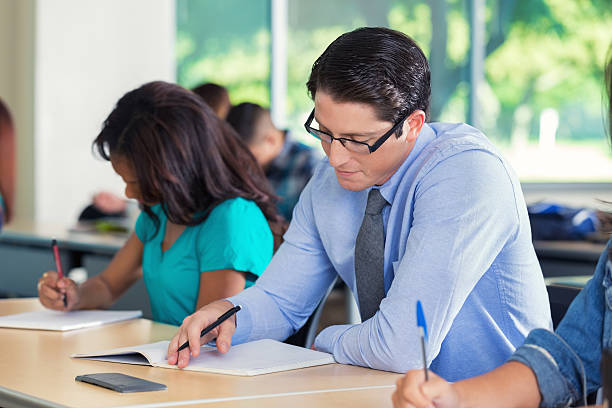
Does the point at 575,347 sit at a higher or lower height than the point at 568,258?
higher

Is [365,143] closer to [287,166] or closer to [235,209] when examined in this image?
[235,209]

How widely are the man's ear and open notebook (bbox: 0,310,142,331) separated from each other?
854mm

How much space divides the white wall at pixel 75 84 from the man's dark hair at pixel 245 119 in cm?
181

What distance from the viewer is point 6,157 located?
3.61 metres

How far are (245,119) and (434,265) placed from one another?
2620 mm

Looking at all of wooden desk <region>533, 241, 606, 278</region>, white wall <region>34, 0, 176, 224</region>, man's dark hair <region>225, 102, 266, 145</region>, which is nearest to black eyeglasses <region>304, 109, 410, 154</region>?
wooden desk <region>533, 241, 606, 278</region>

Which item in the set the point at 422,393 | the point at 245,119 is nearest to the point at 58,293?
the point at 422,393

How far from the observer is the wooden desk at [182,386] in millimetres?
1223

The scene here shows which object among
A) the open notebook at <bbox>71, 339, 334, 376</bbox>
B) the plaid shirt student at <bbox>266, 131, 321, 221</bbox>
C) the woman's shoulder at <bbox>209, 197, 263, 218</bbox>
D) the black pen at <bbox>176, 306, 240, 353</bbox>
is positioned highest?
the woman's shoulder at <bbox>209, 197, 263, 218</bbox>

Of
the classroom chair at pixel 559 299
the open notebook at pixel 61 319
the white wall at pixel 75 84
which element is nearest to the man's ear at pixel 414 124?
the classroom chair at pixel 559 299

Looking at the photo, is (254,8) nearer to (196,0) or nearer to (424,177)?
(196,0)

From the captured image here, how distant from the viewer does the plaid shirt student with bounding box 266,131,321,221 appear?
173 inches

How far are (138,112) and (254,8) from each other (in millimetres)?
4603

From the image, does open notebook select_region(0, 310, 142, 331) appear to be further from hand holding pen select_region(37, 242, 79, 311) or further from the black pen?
the black pen
